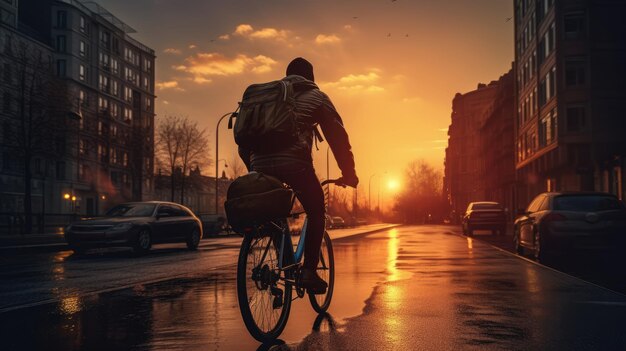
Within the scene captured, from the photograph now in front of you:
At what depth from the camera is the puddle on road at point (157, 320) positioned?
4.76m

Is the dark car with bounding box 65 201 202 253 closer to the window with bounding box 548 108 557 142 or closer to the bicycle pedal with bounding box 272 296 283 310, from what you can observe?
the bicycle pedal with bounding box 272 296 283 310

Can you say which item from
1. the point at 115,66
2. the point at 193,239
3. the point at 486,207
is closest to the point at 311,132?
the point at 193,239

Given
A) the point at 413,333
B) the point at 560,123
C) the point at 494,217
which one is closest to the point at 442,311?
the point at 413,333

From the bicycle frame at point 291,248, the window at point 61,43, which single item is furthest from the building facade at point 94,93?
the bicycle frame at point 291,248

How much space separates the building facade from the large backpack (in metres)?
52.9

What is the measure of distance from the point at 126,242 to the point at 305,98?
1199cm

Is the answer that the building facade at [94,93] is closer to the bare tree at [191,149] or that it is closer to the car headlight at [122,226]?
the bare tree at [191,149]

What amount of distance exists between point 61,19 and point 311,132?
7298cm

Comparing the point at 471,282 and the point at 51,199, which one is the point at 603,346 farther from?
the point at 51,199

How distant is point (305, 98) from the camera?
194 inches

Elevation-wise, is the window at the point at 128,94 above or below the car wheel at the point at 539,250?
above

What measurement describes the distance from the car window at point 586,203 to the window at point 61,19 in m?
67.8

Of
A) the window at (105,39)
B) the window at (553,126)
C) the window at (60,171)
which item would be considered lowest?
the window at (60,171)

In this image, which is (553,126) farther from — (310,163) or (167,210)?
(310,163)
